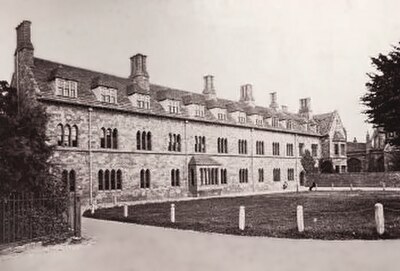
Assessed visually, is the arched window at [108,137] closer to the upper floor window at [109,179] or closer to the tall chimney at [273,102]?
the upper floor window at [109,179]

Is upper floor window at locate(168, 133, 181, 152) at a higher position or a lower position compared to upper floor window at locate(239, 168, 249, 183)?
higher

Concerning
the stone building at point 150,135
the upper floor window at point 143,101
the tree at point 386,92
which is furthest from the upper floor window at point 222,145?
the tree at point 386,92

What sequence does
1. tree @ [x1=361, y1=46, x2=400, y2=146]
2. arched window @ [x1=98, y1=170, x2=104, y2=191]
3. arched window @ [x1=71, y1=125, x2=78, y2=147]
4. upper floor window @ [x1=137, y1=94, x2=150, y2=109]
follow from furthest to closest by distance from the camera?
upper floor window @ [x1=137, y1=94, x2=150, y2=109]
arched window @ [x1=98, y1=170, x2=104, y2=191]
arched window @ [x1=71, y1=125, x2=78, y2=147]
tree @ [x1=361, y1=46, x2=400, y2=146]

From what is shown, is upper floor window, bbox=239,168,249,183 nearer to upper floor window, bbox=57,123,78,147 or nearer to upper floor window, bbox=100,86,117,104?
upper floor window, bbox=100,86,117,104

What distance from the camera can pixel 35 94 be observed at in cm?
2397

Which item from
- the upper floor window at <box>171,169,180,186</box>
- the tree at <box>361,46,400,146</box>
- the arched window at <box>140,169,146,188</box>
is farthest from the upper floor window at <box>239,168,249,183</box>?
the tree at <box>361,46,400,146</box>

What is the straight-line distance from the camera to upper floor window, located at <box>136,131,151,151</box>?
2991cm

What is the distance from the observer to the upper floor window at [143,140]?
29906mm

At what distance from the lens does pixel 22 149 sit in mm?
10773

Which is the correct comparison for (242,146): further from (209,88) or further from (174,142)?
(174,142)

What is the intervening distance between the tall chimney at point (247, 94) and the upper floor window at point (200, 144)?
491 inches

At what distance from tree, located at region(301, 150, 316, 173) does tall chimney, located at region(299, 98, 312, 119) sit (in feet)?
27.7

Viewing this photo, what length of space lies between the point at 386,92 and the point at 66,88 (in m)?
18.8

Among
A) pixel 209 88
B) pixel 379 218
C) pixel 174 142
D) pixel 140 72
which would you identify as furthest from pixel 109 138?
pixel 379 218
